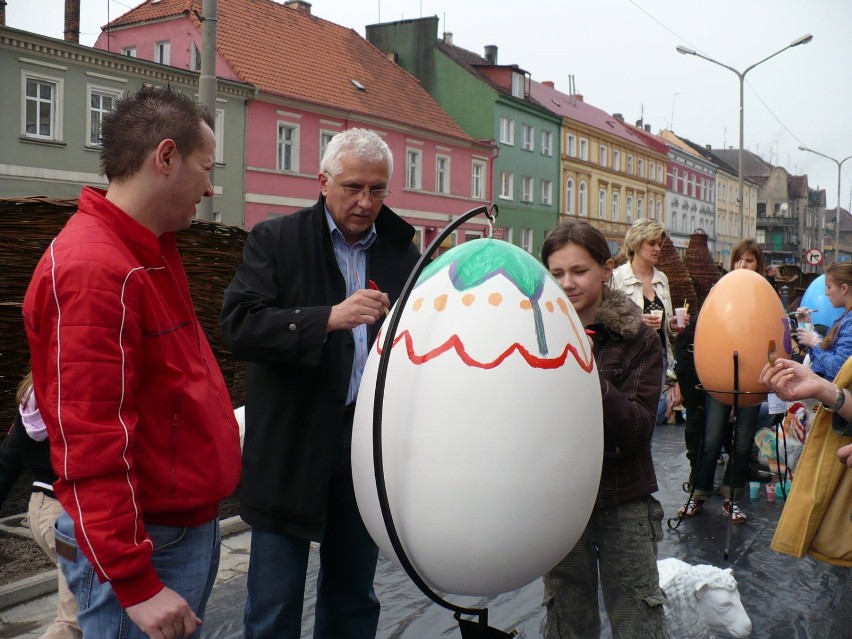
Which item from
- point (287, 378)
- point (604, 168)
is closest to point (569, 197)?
point (604, 168)

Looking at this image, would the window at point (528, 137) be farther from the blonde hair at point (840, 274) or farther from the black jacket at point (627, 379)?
the black jacket at point (627, 379)

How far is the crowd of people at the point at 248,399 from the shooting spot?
5.37 feet

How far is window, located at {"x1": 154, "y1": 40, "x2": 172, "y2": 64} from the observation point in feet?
81.7

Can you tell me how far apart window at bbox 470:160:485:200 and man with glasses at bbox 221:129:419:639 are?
102ft

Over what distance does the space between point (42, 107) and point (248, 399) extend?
18949mm

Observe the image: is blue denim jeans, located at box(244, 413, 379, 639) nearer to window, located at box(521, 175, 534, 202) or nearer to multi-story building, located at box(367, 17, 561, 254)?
multi-story building, located at box(367, 17, 561, 254)

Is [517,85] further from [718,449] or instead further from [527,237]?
[718,449]

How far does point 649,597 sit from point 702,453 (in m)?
3.53

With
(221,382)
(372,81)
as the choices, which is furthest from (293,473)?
(372,81)

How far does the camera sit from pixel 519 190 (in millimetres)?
36438

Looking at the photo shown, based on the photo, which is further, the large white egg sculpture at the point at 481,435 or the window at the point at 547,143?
the window at the point at 547,143

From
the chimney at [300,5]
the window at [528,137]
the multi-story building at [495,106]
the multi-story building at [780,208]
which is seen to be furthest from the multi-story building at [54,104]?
the multi-story building at [780,208]

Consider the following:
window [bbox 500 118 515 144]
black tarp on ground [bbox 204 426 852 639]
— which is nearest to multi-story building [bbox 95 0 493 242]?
window [bbox 500 118 515 144]

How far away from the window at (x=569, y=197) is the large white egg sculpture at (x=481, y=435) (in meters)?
39.4
